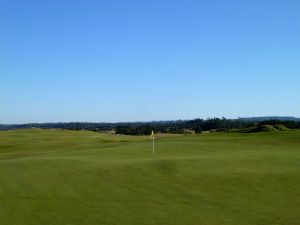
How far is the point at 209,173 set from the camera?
18.4 m

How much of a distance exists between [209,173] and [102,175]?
152 inches

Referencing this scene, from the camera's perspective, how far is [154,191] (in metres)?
15.4

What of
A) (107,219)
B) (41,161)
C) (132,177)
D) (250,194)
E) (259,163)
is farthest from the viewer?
(41,161)

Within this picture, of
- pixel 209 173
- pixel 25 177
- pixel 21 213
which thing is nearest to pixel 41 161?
pixel 25 177

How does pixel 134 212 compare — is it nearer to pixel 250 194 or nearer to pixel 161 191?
pixel 161 191

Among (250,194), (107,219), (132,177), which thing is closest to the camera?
(107,219)

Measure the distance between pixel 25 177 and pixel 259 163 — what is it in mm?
9382

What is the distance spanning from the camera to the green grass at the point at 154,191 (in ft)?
39.7

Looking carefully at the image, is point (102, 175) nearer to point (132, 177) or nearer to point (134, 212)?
point (132, 177)

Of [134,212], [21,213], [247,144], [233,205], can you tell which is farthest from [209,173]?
[247,144]

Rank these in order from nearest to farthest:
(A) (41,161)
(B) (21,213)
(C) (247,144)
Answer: (B) (21,213), (A) (41,161), (C) (247,144)

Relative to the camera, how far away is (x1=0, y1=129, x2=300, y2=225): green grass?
12.1 meters

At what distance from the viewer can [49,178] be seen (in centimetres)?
1853

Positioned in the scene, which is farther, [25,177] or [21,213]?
[25,177]
